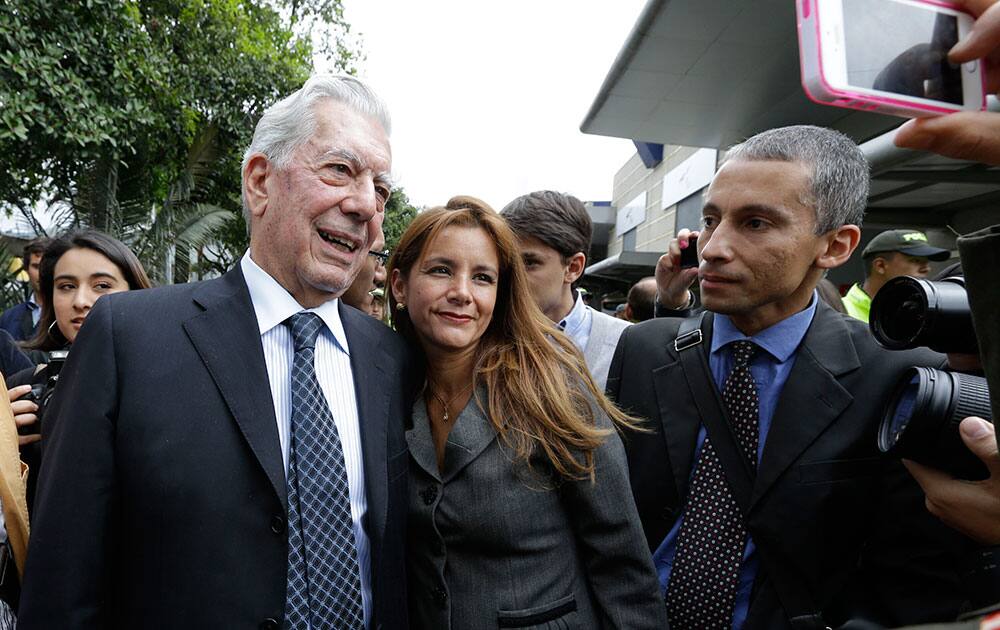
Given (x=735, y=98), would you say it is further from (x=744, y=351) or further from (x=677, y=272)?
(x=744, y=351)

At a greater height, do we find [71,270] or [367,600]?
[71,270]

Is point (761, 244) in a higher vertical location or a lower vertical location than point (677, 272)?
lower

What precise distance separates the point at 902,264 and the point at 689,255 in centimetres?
227

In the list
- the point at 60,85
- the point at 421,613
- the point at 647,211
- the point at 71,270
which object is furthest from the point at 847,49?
the point at 647,211

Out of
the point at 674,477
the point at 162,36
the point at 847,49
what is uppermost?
the point at 162,36

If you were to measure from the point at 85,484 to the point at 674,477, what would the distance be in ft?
5.20

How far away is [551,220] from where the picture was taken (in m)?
3.30

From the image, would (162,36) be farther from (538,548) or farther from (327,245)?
(538,548)

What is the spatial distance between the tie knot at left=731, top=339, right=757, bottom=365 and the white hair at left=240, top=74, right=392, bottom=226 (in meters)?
1.37

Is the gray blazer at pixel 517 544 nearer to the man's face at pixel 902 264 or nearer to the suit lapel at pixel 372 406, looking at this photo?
the suit lapel at pixel 372 406

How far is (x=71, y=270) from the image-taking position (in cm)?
Answer: 299

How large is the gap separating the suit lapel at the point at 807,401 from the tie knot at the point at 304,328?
1329 millimetres

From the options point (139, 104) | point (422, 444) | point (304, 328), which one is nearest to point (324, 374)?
point (304, 328)

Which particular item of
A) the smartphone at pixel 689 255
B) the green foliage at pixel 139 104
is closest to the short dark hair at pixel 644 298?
the smartphone at pixel 689 255
